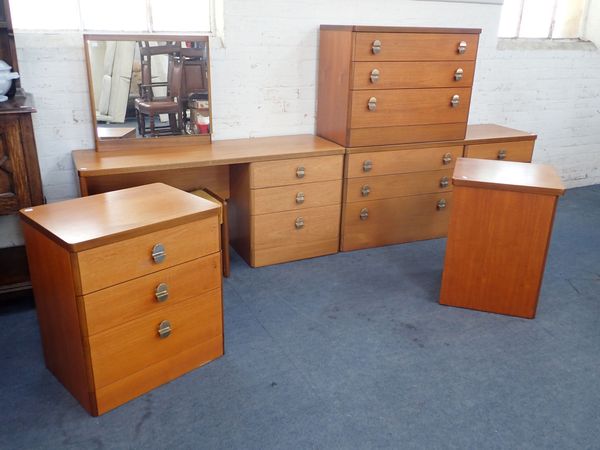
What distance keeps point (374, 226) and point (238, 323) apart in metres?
1.14

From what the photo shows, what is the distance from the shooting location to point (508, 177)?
240 cm

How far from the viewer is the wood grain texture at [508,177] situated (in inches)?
89.6

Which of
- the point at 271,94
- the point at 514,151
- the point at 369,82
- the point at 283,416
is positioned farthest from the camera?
the point at 514,151

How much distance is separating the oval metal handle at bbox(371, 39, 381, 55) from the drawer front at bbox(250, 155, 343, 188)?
0.57 metres

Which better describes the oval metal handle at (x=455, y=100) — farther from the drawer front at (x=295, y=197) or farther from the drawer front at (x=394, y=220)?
the drawer front at (x=295, y=197)

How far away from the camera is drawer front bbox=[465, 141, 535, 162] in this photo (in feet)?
10.6

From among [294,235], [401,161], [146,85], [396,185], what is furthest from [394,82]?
[146,85]

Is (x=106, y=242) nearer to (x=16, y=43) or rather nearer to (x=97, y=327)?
(x=97, y=327)

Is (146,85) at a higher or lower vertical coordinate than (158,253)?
higher

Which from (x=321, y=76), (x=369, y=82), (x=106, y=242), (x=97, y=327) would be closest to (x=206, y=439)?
(x=97, y=327)

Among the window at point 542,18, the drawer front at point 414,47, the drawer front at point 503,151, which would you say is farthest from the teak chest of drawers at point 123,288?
the window at point 542,18

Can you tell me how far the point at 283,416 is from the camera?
5.92 ft

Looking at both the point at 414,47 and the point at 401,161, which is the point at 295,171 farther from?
the point at 414,47

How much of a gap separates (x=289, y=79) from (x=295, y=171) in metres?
0.66
